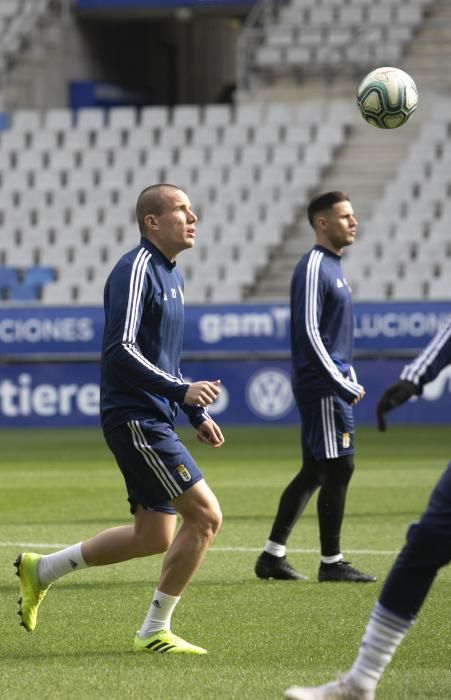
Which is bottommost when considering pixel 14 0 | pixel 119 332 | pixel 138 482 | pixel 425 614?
pixel 425 614

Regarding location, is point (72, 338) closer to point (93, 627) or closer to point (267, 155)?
point (267, 155)

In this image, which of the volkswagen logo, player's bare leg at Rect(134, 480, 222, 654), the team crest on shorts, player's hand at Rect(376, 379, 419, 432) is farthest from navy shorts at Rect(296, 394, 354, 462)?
the volkswagen logo

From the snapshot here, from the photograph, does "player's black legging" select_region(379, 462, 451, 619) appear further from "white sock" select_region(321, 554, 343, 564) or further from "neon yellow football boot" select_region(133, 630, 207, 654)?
"white sock" select_region(321, 554, 343, 564)

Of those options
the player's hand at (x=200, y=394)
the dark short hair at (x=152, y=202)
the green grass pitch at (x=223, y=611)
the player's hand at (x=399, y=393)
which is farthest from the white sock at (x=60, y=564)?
the player's hand at (x=399, y=393)

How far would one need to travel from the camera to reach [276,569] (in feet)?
28.7

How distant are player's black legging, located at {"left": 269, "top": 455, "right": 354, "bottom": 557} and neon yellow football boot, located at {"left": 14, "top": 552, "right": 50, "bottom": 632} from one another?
222 cm

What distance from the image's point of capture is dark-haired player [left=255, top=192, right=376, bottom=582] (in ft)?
28.4

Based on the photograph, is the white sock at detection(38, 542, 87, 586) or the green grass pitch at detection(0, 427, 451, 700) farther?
the white sock at detection(38, 542, 87, 586)

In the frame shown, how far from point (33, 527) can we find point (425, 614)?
15.3ft

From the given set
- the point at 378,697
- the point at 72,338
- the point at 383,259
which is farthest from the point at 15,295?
the point at 378,697

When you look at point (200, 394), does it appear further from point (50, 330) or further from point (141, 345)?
point (50, 330)

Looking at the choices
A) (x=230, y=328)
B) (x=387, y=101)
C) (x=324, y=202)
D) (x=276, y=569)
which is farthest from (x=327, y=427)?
(x=230, y=328)

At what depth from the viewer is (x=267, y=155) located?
96.1 feet

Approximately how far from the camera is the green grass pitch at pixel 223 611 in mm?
5832
